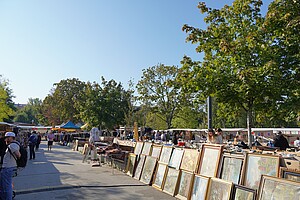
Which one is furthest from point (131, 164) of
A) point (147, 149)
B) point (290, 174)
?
point (290, 174)

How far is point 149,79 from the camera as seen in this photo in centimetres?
4222

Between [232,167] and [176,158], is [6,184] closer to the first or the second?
[176,158]

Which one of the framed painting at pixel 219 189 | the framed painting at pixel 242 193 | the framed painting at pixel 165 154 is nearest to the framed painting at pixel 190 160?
the framed painting at pixel 165 154

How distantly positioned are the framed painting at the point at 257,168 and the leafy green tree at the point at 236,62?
16.4ft

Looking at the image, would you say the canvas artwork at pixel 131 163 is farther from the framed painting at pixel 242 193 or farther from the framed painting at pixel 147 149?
the framed painting at pixel 242 193

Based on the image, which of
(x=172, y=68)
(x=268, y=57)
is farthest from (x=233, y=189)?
(x=172, y=68)

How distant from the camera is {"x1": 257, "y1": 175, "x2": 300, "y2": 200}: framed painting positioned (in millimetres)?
4660

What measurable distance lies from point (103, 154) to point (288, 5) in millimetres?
10628

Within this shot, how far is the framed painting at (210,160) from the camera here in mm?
6950

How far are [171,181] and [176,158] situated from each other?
81 centimetres

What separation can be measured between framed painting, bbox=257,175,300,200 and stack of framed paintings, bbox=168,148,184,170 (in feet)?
11.1

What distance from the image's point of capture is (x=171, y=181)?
26.6 ft

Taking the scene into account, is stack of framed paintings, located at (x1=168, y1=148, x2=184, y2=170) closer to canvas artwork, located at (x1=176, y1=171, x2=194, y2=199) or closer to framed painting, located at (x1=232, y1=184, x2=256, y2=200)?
canvas artwork, located at (x1=176, y1=171, x2=194, y2=199)

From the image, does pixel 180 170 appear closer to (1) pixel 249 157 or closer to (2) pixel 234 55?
(1) pixel 249 157
